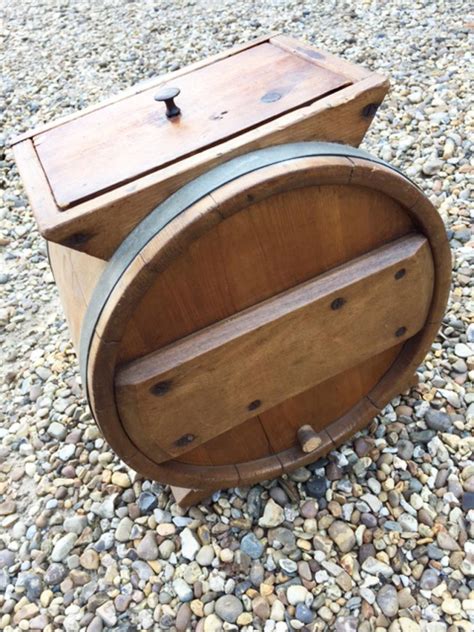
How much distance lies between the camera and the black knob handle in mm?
1393

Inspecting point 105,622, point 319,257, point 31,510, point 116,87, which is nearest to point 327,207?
point 319,257

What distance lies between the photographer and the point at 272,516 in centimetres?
177

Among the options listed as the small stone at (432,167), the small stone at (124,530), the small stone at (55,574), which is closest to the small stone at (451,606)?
the small stone at (124,530)

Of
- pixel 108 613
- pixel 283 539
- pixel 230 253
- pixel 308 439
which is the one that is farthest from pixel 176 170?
pixel 108 613

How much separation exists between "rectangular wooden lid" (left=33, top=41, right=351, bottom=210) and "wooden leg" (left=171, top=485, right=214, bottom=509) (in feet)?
3.13

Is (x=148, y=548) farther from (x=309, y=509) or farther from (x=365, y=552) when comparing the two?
(x=365, y=552)

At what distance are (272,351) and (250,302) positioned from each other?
137 millimetres

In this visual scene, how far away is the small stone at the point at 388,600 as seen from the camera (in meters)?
1.55

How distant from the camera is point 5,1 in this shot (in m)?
6.40

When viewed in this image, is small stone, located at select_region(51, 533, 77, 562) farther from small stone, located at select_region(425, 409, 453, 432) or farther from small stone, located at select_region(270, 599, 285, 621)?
small stone, located at select_region(425, 409, 453, 432)

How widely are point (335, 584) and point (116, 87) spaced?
3.84 metres

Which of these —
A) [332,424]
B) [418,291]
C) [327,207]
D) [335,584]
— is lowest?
[335,584]

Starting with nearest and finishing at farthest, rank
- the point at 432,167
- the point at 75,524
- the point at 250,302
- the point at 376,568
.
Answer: the point at 250,302
the point at 376,568
the point at 75,524
the point at 432,167

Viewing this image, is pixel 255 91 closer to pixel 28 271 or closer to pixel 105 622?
pixel 105 622
